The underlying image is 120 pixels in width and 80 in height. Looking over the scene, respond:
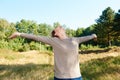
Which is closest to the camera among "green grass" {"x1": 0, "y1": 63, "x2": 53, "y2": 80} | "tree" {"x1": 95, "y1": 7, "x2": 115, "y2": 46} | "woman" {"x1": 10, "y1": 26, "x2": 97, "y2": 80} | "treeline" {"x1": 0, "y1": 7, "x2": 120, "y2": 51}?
"woman" {"x1": 10, "y1": 26, "x2": 97, "y2": 80}

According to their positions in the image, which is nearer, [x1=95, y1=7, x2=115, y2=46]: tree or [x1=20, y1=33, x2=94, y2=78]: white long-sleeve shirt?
[x1=20, y1=33, x2=94, y2=78]: white long-sleeve shirt

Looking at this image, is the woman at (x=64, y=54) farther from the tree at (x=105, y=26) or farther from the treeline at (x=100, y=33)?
the tree at (x=105, y=26)

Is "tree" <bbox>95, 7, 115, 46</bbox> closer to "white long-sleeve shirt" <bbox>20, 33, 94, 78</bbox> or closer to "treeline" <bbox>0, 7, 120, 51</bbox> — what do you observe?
"treeline" <bbox>0, 7, 120, 51</bbox>

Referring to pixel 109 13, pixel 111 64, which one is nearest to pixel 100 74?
pixel 111 64

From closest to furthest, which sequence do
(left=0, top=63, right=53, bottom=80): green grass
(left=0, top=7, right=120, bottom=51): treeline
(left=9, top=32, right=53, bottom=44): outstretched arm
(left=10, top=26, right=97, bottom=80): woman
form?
(left=9, top=32, right=53, bottom=44): outstretched arm, (left=10, top=26, right=97, bottom=80): woman, (left=0, top=63, right=53, bottom=80): green grass, (left=0, top=7, right=120, bottom=51): treeline

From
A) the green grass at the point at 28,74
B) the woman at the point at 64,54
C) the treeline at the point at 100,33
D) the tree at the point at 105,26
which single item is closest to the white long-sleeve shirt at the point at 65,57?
the woman at the point at 64,54

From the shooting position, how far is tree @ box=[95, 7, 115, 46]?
54.3 metres

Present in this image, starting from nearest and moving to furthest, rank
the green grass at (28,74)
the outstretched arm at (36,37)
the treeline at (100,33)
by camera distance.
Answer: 1. the outstretched arm at (36,37)
2. the green grass at (28,74)
3. the treeline at (100,33)

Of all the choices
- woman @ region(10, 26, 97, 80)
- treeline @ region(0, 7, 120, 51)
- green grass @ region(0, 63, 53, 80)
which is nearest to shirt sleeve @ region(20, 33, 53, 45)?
woman @ region(10, 26, 97, 80)

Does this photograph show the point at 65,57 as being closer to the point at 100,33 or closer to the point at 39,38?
the point at 39,38

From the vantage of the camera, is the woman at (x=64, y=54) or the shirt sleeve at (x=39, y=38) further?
the woman at (x=64, y=54)

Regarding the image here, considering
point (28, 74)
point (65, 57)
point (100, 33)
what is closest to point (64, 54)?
point (65, 57)

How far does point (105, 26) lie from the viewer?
2170 inches

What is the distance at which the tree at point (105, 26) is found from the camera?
54.3 metres
